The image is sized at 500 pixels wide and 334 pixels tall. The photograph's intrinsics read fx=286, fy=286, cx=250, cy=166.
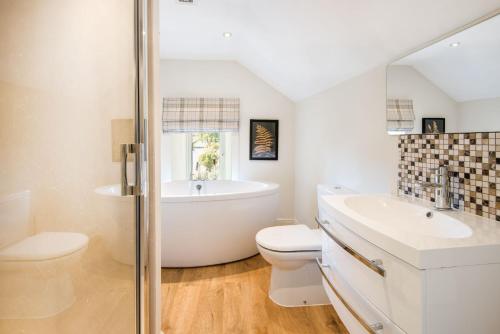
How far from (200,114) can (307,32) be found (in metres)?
2.07

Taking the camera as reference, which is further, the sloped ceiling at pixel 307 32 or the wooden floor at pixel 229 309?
the wooden floor at pixel 229 309

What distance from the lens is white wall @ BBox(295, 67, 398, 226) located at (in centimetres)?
196

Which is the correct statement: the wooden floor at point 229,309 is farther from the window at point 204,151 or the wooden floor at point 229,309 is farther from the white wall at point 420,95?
the window at point 204,151

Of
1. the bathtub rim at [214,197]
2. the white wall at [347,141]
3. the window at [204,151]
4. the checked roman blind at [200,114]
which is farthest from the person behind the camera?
the window at [204,151]

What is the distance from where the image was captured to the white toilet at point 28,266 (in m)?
0.49

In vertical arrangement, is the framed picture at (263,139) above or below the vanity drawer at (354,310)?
above

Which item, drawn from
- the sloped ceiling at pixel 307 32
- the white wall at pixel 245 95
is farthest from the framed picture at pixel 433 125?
the white wall at pixel 245 95

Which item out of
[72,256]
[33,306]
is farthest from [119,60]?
[33,306]

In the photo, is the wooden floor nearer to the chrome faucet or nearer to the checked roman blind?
the chrome faucet

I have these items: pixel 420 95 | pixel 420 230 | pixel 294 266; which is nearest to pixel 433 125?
pixel 420 95

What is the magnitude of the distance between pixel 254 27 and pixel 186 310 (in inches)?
92.3

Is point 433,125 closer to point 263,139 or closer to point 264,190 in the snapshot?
point 264,190

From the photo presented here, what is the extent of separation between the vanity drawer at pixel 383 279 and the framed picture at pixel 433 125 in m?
0.73

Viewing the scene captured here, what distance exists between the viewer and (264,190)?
9.76 ft
